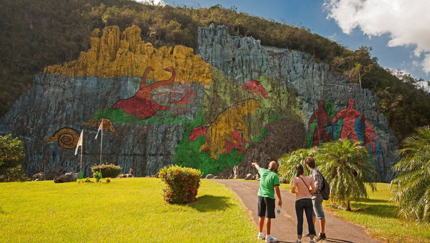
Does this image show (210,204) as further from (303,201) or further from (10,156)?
(10,156)

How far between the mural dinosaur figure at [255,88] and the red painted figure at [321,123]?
729 cm

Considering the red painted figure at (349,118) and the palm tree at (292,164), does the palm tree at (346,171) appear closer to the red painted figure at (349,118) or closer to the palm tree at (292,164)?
the palm tree at (292,164)

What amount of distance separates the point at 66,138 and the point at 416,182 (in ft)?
103

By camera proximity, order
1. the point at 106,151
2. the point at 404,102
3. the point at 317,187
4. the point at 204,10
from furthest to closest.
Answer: the point at 204,10 < the point at 404,102 < the point at 106,151 < the point at 317,187

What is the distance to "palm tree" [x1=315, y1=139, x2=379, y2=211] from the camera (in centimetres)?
1116

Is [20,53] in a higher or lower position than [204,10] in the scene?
lower

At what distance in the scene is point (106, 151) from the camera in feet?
96.0

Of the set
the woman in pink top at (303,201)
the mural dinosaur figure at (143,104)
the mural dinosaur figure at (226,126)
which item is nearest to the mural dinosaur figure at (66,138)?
the mural dinosaur figure at (143,104)

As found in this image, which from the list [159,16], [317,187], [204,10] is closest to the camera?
[317,187]

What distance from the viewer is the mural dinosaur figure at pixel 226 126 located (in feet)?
104

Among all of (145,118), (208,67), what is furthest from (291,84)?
(145,118)

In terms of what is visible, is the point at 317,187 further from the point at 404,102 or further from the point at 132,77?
the point at 404,102

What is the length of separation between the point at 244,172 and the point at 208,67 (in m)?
15.0

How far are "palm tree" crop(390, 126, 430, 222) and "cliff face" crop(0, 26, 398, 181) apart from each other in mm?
23287
